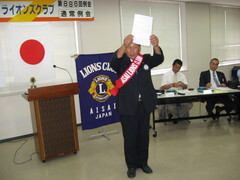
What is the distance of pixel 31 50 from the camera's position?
394 cm

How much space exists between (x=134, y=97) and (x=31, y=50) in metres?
2.34

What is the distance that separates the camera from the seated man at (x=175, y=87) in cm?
411

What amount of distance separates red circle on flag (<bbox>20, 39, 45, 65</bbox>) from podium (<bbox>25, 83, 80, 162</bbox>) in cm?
114

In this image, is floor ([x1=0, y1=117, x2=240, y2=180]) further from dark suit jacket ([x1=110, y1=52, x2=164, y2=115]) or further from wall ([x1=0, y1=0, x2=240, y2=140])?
dark suit jacket ([x1=110, y1=52, x2=164, y2=115])

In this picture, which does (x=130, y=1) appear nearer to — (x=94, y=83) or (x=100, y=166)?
(x=94, y=83)

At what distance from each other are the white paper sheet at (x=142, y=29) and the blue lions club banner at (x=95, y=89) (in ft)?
4.76

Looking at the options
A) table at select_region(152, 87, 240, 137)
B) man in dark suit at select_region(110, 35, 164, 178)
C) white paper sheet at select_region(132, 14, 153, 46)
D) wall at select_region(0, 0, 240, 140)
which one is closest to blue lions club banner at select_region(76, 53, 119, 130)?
table at select_region(152, 87, 240, 137)

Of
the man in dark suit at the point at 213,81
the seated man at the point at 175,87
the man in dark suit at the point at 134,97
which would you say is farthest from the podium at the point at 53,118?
the man in dark suit at the point at 213,81

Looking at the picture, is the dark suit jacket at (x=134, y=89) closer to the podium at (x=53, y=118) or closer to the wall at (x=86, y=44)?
the podium at (x=53, y=118)

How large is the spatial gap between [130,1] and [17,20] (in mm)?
2374

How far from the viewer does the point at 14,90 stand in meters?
3.92

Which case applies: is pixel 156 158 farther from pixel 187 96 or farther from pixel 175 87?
pixel 175 87

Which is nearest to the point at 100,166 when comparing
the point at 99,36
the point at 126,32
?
the point at 99,36

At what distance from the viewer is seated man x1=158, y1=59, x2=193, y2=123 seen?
4.11 m
